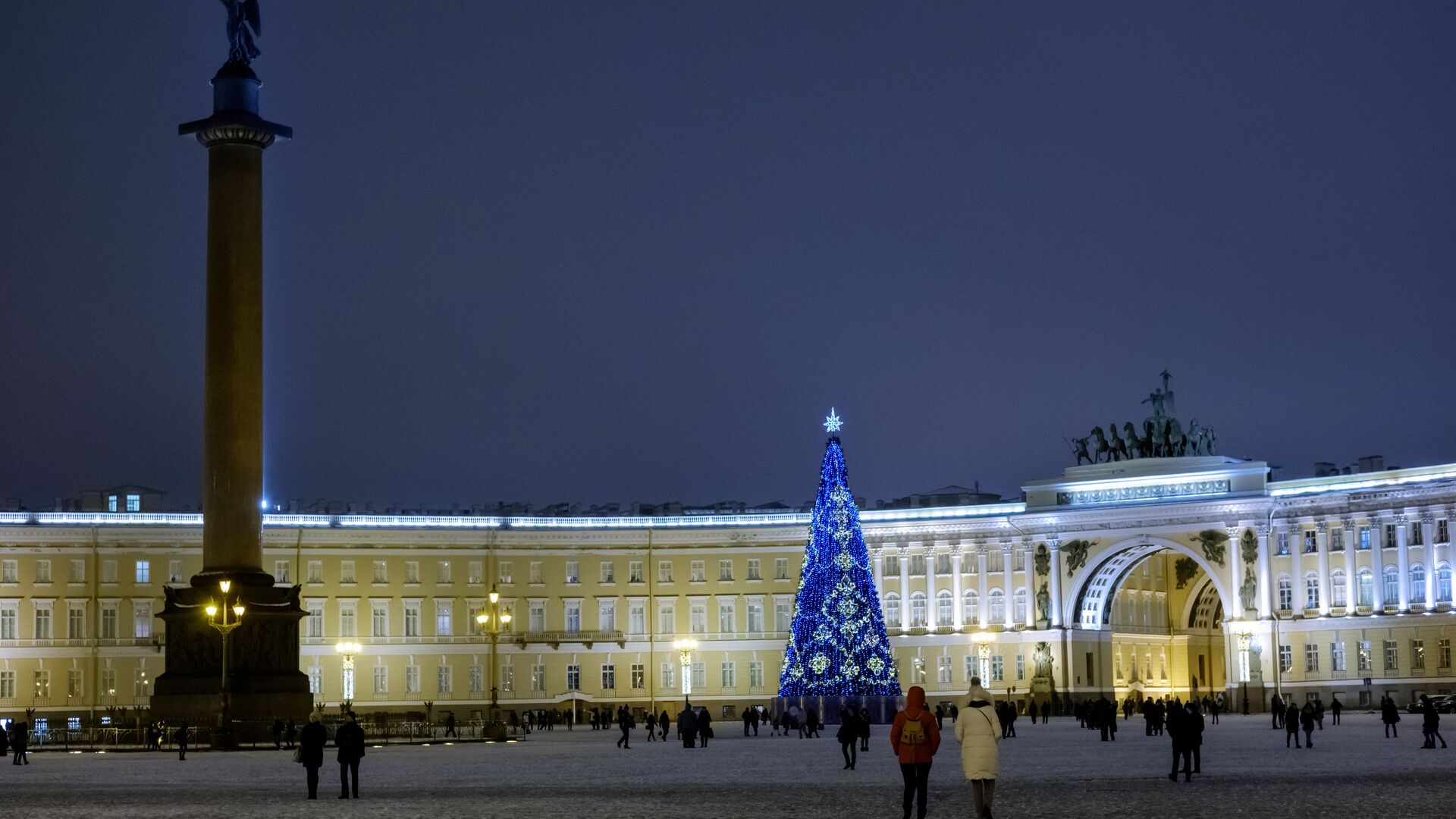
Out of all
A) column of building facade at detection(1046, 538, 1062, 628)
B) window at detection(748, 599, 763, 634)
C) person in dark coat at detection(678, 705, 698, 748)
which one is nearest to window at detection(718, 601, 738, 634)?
window at detection(748, 599, 763, 634)

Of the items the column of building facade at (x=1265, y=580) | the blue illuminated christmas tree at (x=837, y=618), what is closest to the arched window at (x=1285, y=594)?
the column of building facade at (x=1265, y=580)

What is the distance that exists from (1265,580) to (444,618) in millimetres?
35538

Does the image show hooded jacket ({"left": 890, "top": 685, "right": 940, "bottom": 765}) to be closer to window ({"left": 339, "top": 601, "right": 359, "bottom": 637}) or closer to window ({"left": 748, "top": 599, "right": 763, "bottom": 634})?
window ({"left": 339, "top": 601, "right": 359, "bottom": 637})

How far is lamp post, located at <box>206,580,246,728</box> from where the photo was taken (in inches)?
1872

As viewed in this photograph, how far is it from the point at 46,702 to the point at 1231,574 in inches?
1955

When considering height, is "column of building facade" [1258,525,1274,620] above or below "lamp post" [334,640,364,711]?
above

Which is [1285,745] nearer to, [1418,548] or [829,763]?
[829,763]

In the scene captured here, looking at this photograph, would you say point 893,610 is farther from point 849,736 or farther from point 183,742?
point 849,736

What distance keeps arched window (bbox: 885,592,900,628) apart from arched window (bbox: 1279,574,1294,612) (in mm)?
17892

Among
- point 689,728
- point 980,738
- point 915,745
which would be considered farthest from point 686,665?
point 980,738

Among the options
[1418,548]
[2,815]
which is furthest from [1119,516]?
[2,815]

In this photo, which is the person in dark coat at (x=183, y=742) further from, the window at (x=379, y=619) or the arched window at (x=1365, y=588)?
the arched window at (x=1365, y=588)

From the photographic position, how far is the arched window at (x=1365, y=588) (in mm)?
84875

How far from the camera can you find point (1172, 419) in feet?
305
